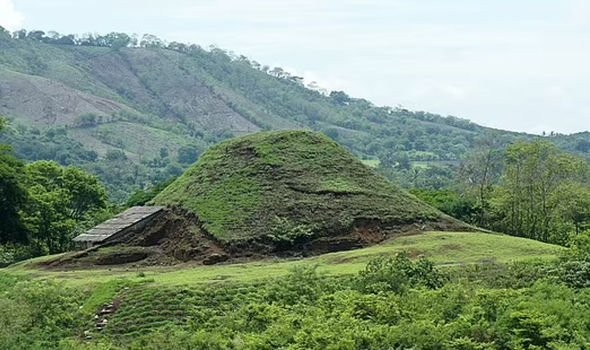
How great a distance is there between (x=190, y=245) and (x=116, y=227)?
352 cm

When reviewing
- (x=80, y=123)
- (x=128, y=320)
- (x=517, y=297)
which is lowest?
(x=128, y=320)

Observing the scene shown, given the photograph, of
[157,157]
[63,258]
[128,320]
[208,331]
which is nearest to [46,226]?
[63,258]

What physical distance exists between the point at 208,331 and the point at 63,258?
1448 cm

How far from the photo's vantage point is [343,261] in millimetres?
31578

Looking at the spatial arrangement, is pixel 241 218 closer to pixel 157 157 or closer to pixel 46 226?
pixel 46 226

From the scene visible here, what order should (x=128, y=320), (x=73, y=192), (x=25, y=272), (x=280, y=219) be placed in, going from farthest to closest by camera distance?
(x=73, y=192)
(x=280, y=219)
(x=25, y=272)
(x=128, y=320)

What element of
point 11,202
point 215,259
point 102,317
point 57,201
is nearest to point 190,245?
point 215,259

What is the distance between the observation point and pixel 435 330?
19234 mm

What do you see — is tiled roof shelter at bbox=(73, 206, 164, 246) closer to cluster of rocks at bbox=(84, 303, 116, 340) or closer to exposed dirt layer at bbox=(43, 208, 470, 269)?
exposed dirt layer at bbox=(43, 208, 470, 269)

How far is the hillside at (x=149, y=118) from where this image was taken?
129125 millimetres

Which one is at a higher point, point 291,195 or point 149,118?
point 149,118

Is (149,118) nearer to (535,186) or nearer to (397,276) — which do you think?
(535,186)

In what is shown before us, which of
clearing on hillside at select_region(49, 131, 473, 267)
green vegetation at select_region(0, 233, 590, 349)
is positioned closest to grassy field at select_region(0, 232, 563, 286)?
green vegetation at select_region(0, 233, 590, 349)

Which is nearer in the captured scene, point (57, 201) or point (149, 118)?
point (57, 201)
